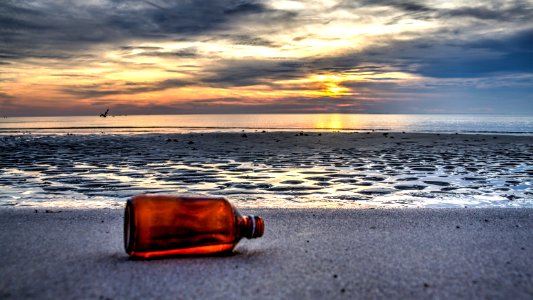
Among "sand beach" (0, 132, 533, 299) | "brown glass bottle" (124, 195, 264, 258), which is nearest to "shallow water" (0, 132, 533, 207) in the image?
"sand beach" (0, 132, 533, 299)

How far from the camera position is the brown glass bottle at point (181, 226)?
2.45m

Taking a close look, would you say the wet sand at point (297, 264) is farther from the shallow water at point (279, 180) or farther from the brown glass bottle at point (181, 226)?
the shallow water at point (279, 180)

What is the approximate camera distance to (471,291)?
7.01 ft

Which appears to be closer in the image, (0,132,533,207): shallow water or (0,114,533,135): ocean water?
(0,132,533,207): shallow water

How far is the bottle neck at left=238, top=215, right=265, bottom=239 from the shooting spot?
101 inches

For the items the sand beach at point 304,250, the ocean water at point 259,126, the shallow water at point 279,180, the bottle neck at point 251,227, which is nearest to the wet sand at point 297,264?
the sand beach at point 304,250

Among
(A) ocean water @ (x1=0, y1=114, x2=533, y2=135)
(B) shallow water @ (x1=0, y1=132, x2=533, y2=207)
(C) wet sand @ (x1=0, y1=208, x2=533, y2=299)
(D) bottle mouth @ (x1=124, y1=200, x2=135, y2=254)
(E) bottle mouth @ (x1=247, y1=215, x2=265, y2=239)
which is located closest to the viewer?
(C) wet sand @ (x1=0, y1=208, x2=533, y2=299)

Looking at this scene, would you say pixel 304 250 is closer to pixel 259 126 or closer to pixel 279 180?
pixel 279 180

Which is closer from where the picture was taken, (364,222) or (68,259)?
(68,259)

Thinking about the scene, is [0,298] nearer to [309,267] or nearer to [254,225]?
[254,225]

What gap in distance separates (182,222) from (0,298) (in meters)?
0.87

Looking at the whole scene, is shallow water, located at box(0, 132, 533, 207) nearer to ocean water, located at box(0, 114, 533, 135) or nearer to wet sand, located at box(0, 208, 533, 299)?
wet sand, located at box(0, 208, 533, 299)

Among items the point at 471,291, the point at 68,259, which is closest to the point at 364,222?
the point at 471,291

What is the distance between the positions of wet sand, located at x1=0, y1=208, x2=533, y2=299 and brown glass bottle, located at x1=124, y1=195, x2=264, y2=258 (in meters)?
0.08
